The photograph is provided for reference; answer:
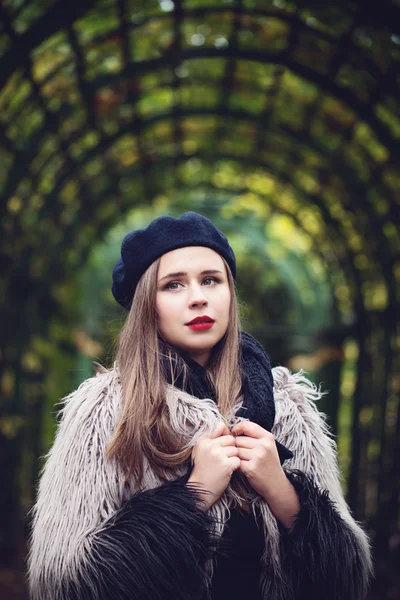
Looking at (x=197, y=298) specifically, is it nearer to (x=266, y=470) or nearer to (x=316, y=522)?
(x=266, y=470)

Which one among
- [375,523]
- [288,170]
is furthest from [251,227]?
[375,523]

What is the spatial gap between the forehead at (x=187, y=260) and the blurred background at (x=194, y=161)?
559 millimetres

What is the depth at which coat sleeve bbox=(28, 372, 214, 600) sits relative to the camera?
5.50 feet

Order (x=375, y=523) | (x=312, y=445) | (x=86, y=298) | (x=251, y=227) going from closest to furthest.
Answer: (x=312, y=445) < (x=375, y=523) < (x=86, y=298) < (x=251, y=227)

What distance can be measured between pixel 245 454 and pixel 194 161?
686 centimetres

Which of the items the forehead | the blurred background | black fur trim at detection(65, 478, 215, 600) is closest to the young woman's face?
the forehead

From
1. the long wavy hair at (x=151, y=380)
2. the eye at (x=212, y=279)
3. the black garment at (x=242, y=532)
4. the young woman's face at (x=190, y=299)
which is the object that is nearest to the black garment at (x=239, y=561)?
the black garment at (x=242, y=532)

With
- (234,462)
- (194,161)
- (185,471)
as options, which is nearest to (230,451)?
(234,462)

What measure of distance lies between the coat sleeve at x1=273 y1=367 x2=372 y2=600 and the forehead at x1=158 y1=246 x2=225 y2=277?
1.44 feet

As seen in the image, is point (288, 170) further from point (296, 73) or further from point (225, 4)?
point (225, 4)

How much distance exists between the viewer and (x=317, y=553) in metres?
1.80

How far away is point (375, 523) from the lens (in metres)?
6.38

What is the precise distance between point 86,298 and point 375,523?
614 centimetres

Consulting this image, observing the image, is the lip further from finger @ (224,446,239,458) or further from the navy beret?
finger @ (224,446,239,458)
